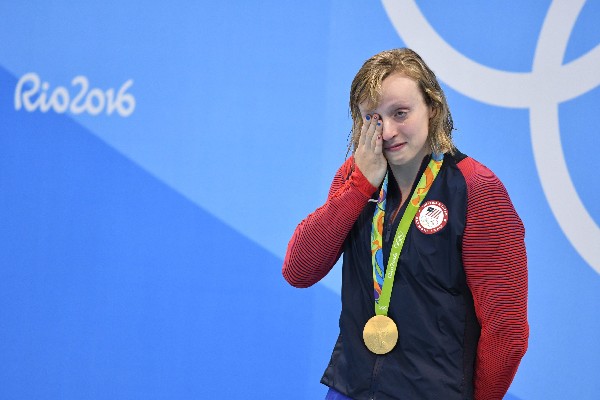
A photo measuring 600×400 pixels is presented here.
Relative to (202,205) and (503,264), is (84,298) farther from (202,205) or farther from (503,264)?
(503,264)

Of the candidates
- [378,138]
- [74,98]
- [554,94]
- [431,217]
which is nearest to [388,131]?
[378,138]

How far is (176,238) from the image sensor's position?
10.5ft

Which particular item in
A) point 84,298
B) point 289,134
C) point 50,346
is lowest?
point 50,346

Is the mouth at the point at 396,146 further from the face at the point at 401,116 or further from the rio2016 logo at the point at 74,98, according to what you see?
the rio2016 logo at the point at 74,98

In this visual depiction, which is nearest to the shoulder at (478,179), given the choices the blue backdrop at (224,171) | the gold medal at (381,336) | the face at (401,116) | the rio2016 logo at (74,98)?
the face at (401,116)

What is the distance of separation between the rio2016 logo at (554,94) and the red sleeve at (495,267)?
4.24 feet

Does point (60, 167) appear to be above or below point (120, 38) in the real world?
below

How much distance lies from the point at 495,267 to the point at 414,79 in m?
0.42

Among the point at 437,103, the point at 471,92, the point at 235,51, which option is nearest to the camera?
the point at 437,103

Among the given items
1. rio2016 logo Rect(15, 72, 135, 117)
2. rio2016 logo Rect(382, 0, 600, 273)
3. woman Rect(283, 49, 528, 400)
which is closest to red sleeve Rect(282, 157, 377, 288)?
woman Rect(283, 49, 528, 400)

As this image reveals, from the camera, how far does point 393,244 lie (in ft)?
5.78

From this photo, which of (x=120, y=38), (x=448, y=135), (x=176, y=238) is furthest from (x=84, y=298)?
(x=448, y=135)

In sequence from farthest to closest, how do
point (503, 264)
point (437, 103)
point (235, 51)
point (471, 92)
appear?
1. point (235, 51)
2. point (471, 92)
3. point (437, 103)
4. point (503, 264)

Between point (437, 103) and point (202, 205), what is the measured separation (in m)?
1.56
